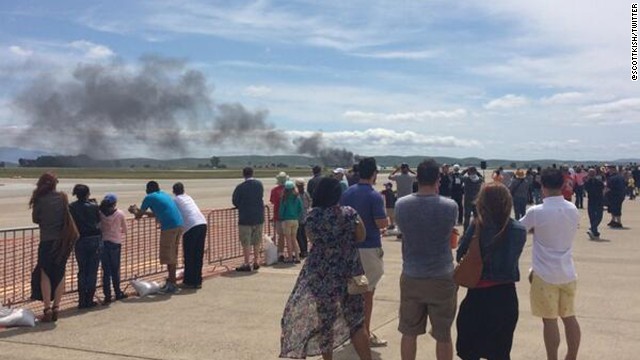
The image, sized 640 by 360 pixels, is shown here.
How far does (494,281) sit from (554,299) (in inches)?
39.6

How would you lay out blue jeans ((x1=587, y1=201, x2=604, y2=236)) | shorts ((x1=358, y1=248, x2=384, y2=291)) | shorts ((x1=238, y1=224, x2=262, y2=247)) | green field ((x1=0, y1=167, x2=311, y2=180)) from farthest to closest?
green field ((x1=0, y1=167, x2=311, y2=180)) < blue jeans ((x1=587, y1=201, x2=604, y2=236)) < shorts ((x1=238, y1=224, x2=262, y2=247)) < shorts ((x1=358, y1=248, x2=384, y2=291))

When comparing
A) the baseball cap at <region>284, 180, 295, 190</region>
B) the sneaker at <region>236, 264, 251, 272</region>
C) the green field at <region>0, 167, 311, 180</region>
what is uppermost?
the baseball cap at <region>284, 180, 295, 190</region>

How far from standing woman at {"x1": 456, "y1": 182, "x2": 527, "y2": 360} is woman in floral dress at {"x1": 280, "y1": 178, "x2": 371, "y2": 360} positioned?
3.54ft

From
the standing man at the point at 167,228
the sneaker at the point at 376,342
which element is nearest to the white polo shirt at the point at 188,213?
the standing man at the point at 167,228

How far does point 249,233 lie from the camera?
10664 millimetres

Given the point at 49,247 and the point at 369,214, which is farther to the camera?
the point at 49,247

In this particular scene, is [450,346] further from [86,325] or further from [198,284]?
[198,284]

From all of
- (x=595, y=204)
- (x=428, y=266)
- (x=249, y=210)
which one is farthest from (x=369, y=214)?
(x=595, y=204)

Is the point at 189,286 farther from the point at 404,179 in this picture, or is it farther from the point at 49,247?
the point at 404,179

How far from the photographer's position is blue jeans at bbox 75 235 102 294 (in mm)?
7922

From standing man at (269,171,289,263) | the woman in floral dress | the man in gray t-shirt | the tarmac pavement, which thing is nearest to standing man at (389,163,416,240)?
the man in gray t-shirt

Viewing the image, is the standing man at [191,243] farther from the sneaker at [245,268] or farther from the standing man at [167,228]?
the sneaker at [245,268]

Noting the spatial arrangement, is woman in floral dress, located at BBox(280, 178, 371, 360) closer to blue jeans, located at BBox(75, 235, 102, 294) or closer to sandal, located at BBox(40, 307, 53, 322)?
sandal, located at BBox(40, 307, 53, 322)

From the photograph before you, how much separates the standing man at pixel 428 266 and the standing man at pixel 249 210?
5934mm
